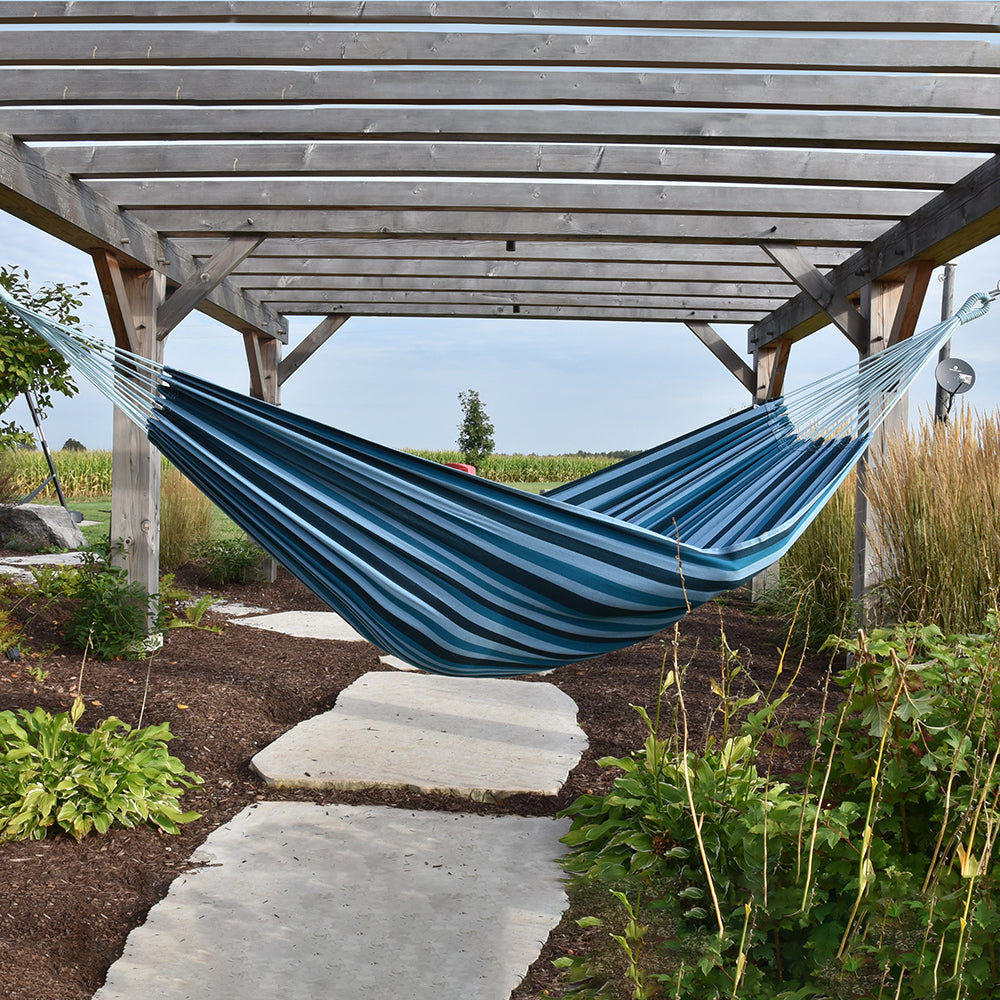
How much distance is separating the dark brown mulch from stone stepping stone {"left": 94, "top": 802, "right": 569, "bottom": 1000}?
0.22 ft

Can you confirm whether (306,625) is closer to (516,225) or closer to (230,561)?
(230,561)

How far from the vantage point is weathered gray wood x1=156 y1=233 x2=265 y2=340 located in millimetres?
3475

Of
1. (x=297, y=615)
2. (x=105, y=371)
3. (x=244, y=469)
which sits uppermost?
(x=105, y=371)

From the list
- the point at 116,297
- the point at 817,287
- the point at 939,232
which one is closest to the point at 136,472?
the point at 116,297

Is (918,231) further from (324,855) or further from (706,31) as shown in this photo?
(324,855)

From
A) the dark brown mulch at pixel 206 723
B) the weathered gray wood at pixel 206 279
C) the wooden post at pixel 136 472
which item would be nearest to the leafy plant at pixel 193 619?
the dark brown mulch at pixel 206 723

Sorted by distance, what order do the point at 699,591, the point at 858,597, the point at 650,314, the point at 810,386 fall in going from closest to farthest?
the point at 699,591 → the point at 810,386 → the point at 858,597 → the point at 650,314

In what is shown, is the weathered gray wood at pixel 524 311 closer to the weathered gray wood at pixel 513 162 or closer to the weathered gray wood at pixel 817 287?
the weathered gray wood at pixel 817 287

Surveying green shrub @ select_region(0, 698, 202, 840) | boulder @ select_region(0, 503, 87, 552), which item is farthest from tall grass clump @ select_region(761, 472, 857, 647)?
boulder @ select_region(0, 503, 87, 552)

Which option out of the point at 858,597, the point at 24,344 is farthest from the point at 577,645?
the point at 24,344

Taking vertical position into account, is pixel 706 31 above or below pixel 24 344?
above

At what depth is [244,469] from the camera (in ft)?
6.01

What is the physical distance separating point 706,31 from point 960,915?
2417 millimetres

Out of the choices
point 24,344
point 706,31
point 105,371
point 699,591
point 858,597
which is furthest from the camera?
point 24,344
